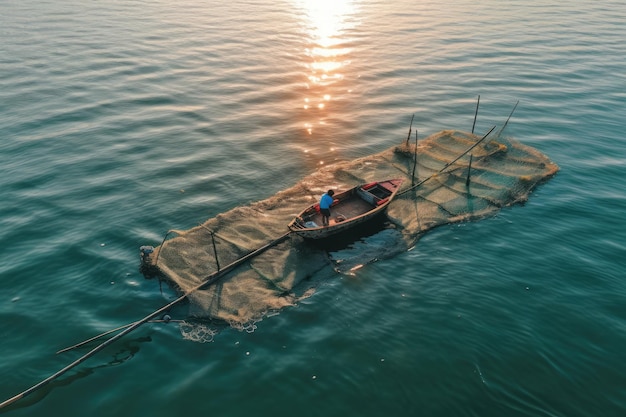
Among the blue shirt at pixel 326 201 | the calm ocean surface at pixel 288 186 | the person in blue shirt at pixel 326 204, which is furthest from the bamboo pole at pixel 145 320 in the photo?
the blue shirt at pixel 326 201

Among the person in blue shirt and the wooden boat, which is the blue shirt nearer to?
the person in blue shirt

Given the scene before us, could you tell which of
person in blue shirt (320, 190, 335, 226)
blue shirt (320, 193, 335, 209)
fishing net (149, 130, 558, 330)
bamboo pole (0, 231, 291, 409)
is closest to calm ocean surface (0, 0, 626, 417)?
bamboo pole (0, 231, 291, 409)

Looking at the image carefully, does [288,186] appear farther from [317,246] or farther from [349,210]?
[317,246]

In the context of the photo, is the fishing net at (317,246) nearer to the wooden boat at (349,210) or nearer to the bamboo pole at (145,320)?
the bamboo pole at (145,320)

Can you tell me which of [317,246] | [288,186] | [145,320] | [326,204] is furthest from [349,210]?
[145,320]

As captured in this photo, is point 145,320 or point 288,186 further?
point 288,186
